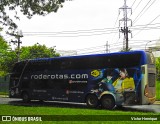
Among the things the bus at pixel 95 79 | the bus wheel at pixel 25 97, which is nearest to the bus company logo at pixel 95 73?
the bus at pixel 95 79

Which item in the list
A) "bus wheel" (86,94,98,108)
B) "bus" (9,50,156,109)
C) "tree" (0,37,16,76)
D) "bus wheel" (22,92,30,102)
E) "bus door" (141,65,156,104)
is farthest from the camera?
"tree" (0,37,16,76)

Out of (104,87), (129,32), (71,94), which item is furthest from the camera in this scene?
(129,32)

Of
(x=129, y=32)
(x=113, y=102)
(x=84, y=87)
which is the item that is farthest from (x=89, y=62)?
(x=129, y=32)

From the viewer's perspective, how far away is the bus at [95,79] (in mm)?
19750

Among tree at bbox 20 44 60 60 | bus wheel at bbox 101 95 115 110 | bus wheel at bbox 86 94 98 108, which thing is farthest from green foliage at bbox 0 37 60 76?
bus wheel at bbox 101 95 115 110

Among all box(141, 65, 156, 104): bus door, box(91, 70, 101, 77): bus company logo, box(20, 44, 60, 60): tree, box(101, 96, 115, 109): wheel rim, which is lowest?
box(101, 96, 115, 109): wheel rim

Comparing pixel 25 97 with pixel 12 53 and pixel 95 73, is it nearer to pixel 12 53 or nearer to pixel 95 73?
pixel 95 73

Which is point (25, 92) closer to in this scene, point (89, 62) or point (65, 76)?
point (65, 76)

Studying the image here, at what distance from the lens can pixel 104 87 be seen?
21.3 m

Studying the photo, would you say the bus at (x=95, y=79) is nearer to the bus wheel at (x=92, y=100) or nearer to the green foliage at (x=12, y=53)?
the bus wheel at (x=92, y=100)

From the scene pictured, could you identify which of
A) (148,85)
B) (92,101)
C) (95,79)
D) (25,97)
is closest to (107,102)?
(92,101)

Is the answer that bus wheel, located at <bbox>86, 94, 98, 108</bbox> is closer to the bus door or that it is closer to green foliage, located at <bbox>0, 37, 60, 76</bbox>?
the bus door

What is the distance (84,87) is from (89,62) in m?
1.88

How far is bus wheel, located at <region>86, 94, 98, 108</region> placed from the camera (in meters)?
21.7
